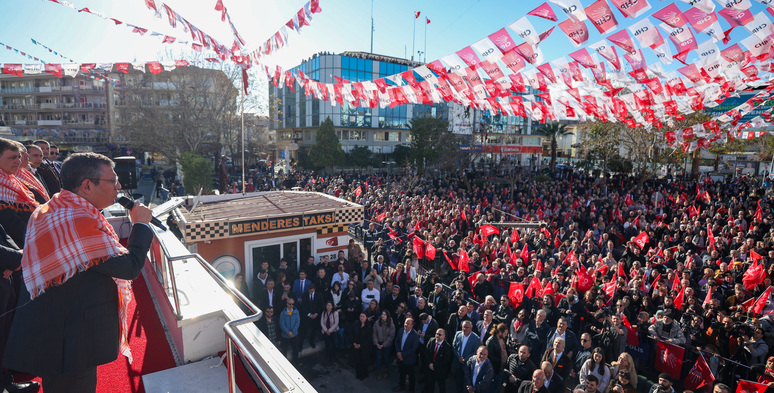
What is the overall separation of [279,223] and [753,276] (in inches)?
434

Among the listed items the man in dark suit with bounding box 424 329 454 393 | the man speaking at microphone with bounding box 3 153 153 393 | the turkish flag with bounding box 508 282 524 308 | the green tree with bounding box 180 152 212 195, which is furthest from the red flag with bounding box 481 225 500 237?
the green tree with bounding box 180 152 212 195

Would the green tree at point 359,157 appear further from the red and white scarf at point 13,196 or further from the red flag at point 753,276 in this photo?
the red and white scarf at point 13,196

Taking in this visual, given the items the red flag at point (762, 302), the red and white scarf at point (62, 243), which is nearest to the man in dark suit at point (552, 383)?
the red flag at point (762, 302)

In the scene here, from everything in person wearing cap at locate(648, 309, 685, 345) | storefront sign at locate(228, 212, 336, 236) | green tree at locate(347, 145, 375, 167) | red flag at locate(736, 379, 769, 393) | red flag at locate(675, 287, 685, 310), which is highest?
green tree at locate(347, 145, 375, 167)

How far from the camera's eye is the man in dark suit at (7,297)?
259cm

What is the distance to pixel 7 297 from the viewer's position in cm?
281

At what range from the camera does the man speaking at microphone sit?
7.07 ft

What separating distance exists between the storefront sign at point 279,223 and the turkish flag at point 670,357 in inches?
311

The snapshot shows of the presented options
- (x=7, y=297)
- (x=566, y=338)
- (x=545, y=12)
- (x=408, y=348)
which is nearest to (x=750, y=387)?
(x=566, y=338)

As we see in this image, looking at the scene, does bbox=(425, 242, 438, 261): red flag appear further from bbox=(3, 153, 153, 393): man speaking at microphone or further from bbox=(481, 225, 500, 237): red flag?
bbox=(3, 153, 153, 393): man speaking at microphone

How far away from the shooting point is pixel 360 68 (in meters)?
49.5

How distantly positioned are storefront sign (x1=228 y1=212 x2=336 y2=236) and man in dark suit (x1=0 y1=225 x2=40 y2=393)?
6963 mm

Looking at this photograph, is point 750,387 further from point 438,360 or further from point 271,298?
point 271,298

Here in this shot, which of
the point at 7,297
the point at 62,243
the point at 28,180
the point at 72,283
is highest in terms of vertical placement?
the point at 28,180
